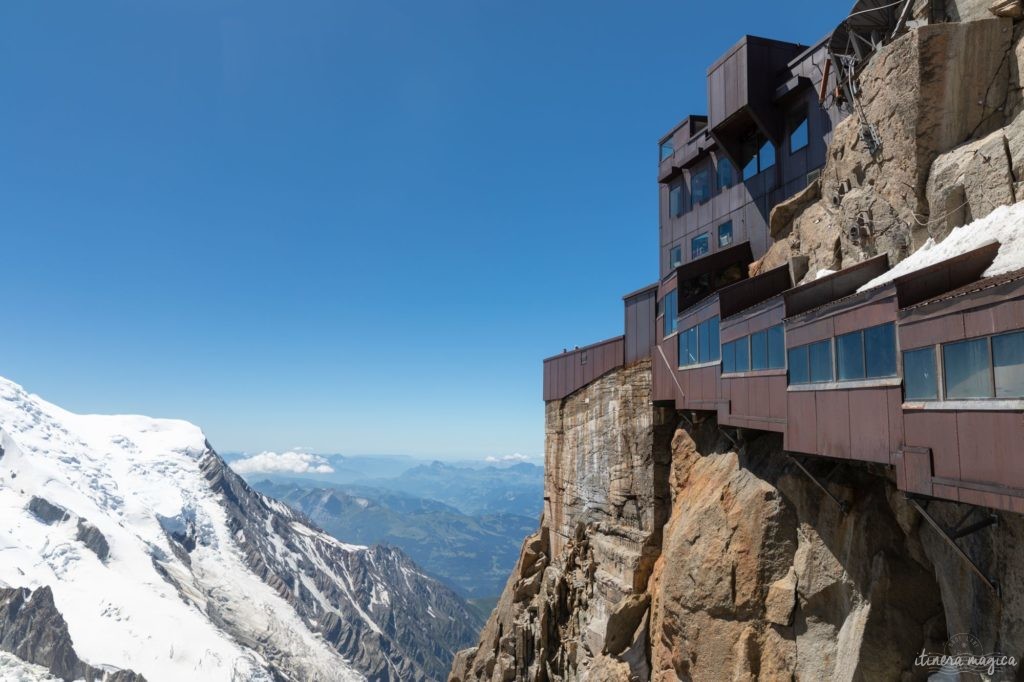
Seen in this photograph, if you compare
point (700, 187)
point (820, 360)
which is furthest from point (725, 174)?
point (820, 360)

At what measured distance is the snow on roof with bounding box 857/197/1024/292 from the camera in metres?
9.39

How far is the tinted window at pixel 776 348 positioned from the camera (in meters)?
14.7

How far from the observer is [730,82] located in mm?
26016

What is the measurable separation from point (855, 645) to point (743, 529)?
14.3ft

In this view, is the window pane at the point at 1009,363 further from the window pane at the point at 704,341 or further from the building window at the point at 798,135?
the building window at the point at 798,135

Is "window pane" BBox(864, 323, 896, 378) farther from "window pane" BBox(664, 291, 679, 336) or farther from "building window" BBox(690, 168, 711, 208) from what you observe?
"building window" BBox(690, 168, 711, 208)

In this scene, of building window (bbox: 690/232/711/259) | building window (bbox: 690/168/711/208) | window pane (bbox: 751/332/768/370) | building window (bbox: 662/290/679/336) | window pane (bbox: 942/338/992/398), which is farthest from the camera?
building window (bbox: 690/168/711/208)

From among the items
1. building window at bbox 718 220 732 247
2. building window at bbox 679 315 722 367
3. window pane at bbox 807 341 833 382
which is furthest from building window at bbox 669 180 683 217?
window pane at bbox 807 341 833 382

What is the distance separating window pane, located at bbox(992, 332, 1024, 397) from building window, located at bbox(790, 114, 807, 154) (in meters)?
18.4

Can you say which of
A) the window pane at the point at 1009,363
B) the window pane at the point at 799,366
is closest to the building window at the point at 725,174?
the window pane at the point at 799,366

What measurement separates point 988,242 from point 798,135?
1578 cm

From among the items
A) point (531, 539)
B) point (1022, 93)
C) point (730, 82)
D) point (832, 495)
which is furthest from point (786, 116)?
point (531, 539)

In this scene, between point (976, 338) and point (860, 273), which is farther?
point (860, 273)

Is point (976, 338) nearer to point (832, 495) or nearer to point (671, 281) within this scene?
point (832, 495)
